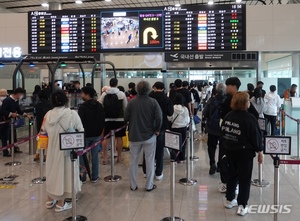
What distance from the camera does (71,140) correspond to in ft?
12.7

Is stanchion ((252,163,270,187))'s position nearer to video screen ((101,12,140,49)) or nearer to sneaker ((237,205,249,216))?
sneaker ((237,205,249,216))

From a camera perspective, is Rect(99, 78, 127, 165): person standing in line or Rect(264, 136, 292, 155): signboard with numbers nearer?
Rect(264, 136, 292, 155): signboard with numbers

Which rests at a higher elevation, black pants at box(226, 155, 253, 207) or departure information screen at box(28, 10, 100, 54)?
departure information screen at box(28, 10, 100, 54)

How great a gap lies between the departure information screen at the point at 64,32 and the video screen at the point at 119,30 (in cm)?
20

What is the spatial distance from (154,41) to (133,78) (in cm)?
273

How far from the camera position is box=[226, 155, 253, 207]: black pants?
3.99 metres

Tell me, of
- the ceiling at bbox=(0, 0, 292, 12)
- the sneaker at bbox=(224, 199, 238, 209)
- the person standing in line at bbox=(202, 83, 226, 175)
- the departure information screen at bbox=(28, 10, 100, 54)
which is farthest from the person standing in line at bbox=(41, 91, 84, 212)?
the ceiling at bbox=(0, 0, 292, 12)

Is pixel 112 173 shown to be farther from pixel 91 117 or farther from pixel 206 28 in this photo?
pixel 206 28

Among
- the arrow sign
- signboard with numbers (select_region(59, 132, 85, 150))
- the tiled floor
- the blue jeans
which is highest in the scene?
the arrow sign

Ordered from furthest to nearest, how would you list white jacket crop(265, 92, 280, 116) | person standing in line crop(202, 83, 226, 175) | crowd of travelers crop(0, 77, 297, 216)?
1. white jacket crop(265, 92, 280, 116)
2. person standing in line crop(202, 83, 226, 175)
3. crowd of travelers crop(0, 77, 297, 216)

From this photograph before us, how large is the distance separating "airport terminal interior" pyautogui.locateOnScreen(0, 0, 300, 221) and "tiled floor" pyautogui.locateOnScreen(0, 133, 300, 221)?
2cm

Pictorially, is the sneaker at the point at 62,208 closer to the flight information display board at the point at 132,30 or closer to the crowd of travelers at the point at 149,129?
the crowd of travelers at the point at 149,129

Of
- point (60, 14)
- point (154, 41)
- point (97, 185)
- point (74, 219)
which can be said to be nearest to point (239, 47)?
point (154, 41)

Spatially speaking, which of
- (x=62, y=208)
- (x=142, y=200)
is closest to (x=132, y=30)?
(x=142, y=200)
